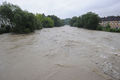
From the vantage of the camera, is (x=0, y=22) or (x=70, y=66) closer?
(x=70, y=66)

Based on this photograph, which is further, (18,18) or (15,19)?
(15,19)

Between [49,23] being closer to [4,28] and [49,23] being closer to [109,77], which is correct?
[4,28]

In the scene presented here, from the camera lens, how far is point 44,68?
3127 millimetres

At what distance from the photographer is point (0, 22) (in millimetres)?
16938

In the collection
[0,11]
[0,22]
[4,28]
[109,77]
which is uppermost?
[0,11]

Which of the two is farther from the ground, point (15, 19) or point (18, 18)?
point (18, 18)

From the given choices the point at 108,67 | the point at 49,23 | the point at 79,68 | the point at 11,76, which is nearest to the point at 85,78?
the point at 79,68

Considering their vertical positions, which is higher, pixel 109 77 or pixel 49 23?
pixel 49 23

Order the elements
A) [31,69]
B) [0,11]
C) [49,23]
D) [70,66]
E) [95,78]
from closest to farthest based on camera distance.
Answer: [95,78], [31,69], [70,66], [0,11], [49,23]

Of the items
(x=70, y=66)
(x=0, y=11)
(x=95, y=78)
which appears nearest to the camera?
(x=95, y=78)

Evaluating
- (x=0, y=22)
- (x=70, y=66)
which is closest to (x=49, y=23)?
(x=0, y=22)

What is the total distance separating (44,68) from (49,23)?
117ft

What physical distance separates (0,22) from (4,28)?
5.34 ft

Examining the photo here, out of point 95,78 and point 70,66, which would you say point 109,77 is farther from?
point 70,66
